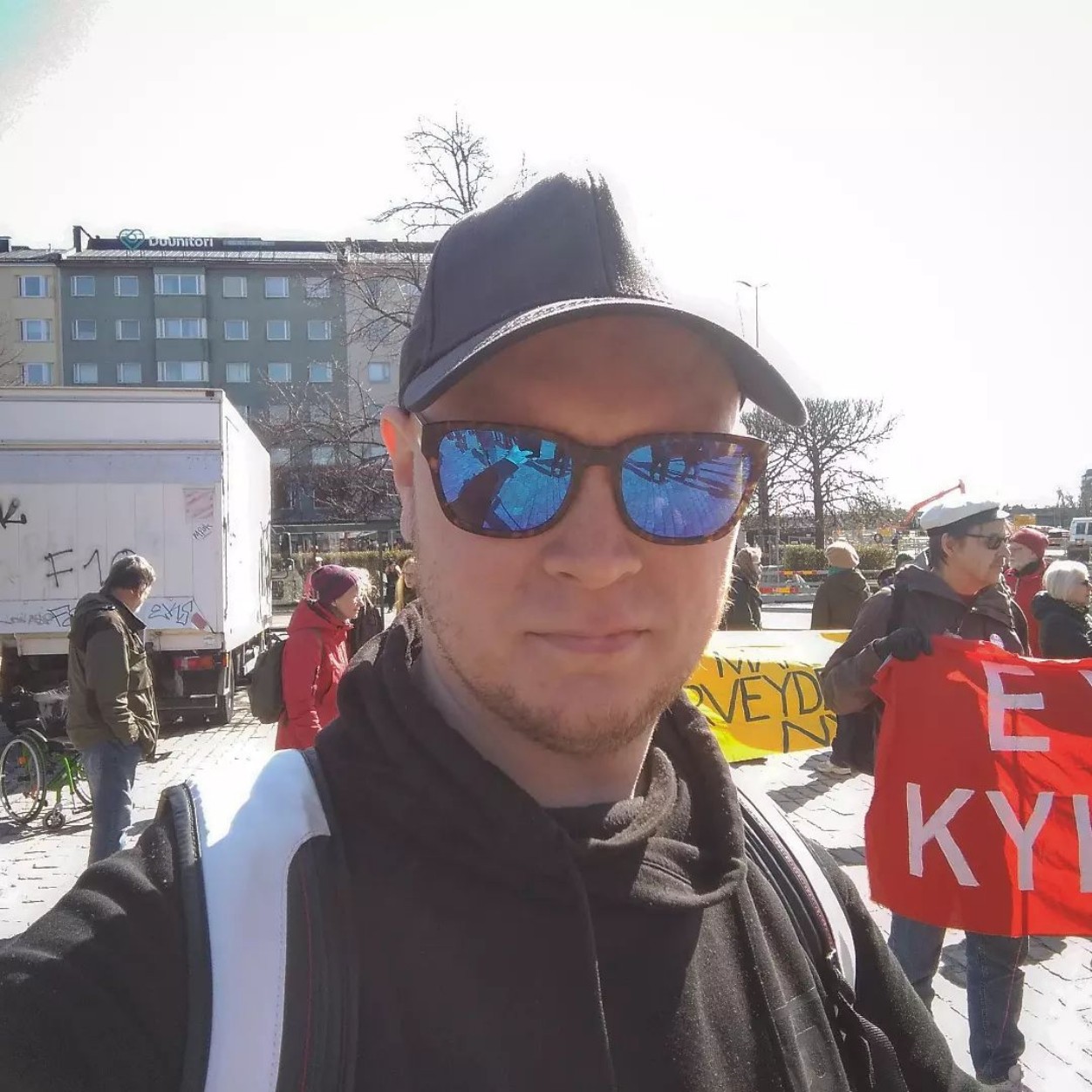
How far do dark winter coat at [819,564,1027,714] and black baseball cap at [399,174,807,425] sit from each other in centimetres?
300

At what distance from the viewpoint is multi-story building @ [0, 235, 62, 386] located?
5400 centimetres

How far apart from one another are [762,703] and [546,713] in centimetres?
588

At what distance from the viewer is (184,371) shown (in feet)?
183

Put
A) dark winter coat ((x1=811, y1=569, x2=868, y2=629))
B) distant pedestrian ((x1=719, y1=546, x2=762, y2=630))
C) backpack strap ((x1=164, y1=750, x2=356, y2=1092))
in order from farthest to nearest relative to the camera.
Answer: distant pedestrian ((x1=719, y1=546, x2=762, y2=630))
dark winter coat ((x1=811, y1=569, x2=868, y2=629))
backpack strap ((x1=164, y1=750, x2=356, y2=1092))

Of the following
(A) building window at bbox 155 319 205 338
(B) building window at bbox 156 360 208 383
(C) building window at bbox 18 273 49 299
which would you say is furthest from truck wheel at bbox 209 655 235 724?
(C) building window at bbox 18 273 49 299

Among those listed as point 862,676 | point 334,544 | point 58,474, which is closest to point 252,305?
point 334,544

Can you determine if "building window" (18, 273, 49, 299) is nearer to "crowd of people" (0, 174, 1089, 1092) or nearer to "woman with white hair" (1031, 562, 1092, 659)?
"woman with white hair" (1031, 562, 1092, 659)

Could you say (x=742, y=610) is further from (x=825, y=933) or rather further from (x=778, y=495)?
(x=778, y=495)

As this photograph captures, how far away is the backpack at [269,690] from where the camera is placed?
5.43 m

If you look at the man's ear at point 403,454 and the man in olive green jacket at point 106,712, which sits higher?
the man's ear at point 403,454

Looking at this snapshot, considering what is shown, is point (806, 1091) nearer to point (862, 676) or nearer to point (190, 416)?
point (862, 676)

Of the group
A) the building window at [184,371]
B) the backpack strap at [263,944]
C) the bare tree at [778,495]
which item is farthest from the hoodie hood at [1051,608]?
the building window at [184,371]

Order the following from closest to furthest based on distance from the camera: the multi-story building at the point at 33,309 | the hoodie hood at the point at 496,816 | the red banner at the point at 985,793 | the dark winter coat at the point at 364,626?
the hoodie hood at the point at 496,816 → the red banner at the point at 985,793 → the dark winter coat at the point at 364,626 → the multi-story building at the point at 33,309

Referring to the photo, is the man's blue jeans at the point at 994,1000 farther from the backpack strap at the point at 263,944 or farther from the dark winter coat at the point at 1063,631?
the backpack strap at the point at 263,944
